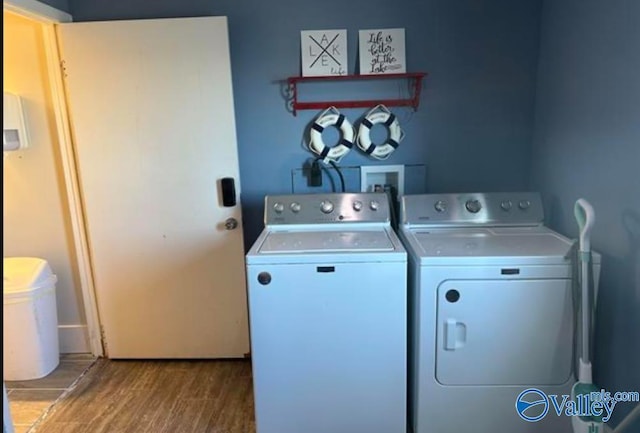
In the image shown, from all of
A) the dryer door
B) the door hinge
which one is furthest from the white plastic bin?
the dryer door

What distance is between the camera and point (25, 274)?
2.33 metres

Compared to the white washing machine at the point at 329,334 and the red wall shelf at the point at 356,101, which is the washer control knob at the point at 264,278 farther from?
the red wall shelf at the point at 356,101

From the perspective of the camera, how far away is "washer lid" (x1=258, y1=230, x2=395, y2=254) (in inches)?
69.0

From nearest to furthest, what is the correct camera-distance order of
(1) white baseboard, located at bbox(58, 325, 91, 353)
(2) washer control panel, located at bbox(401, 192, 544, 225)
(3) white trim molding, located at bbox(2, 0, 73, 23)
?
(3) white trim molding, located at bbox(2, 0, 73, 23) < (2) washer control panel, located at bbox(401, 192, 544, 225) < (1) white baseboard, located at bbox(58, 325, 91, 353)

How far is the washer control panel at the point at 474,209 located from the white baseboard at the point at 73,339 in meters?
2.03

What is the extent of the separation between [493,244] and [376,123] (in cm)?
92

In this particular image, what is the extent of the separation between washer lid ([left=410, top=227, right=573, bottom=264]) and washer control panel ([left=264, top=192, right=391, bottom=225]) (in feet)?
0.73

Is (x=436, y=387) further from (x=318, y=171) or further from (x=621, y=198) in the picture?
(x=318, y=171)

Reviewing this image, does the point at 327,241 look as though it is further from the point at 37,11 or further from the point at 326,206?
the point at 37,11

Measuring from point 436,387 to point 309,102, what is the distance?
1.55m

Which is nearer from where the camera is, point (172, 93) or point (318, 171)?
point (172, 93)

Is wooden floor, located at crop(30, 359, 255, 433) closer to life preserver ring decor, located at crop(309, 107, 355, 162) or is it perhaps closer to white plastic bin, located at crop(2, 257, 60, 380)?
white plastic bin, located at crop(2, 257, 60, 380)

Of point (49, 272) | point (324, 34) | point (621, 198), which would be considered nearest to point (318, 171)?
point (324, 34)

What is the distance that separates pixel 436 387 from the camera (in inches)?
69.2
